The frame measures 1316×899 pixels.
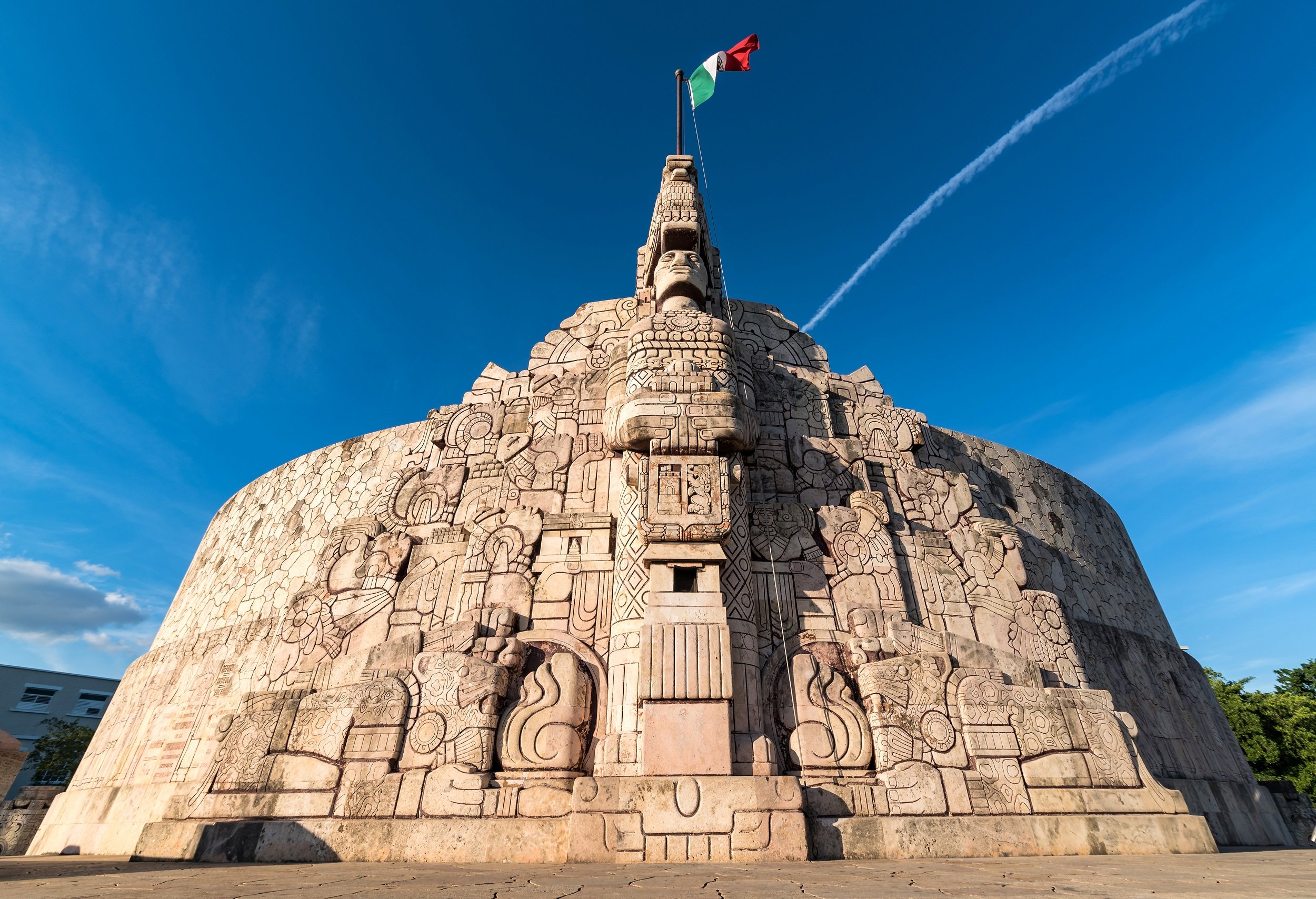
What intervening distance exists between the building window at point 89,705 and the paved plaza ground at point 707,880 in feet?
95.1

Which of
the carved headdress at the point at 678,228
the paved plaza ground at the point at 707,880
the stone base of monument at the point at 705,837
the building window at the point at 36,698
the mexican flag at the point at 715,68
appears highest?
the mexican flag at the point at 715,68

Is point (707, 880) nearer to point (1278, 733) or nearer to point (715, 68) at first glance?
point (715, 68)

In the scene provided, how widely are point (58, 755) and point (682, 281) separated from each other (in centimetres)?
2291

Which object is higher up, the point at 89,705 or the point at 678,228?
the point at 678,228

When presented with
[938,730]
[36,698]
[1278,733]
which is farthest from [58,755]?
[1278,733]

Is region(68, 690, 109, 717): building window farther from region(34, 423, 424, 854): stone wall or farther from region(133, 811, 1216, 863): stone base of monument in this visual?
region(133, 811, 1216, 863): stone base of monument

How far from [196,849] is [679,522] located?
15.3ft

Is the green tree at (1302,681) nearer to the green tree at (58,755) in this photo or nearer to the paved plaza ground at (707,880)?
the paved plaza ground at (707,880)

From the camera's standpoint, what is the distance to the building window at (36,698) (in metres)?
24.7

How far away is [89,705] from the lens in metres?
26.1

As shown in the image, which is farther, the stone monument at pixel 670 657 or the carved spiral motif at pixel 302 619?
the carved spiral motif at pixel 302 619

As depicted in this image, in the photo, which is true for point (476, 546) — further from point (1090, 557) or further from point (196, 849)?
point (1090, 557)

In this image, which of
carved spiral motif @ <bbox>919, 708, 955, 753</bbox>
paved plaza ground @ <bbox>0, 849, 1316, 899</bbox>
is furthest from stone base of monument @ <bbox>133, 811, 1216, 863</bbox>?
carved spiral motif @ <bbox>919, 708, 955, 753</bbox>

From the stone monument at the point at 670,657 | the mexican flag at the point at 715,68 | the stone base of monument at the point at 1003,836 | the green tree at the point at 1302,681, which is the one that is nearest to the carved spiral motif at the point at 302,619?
the stone monument at the point at 670,657
